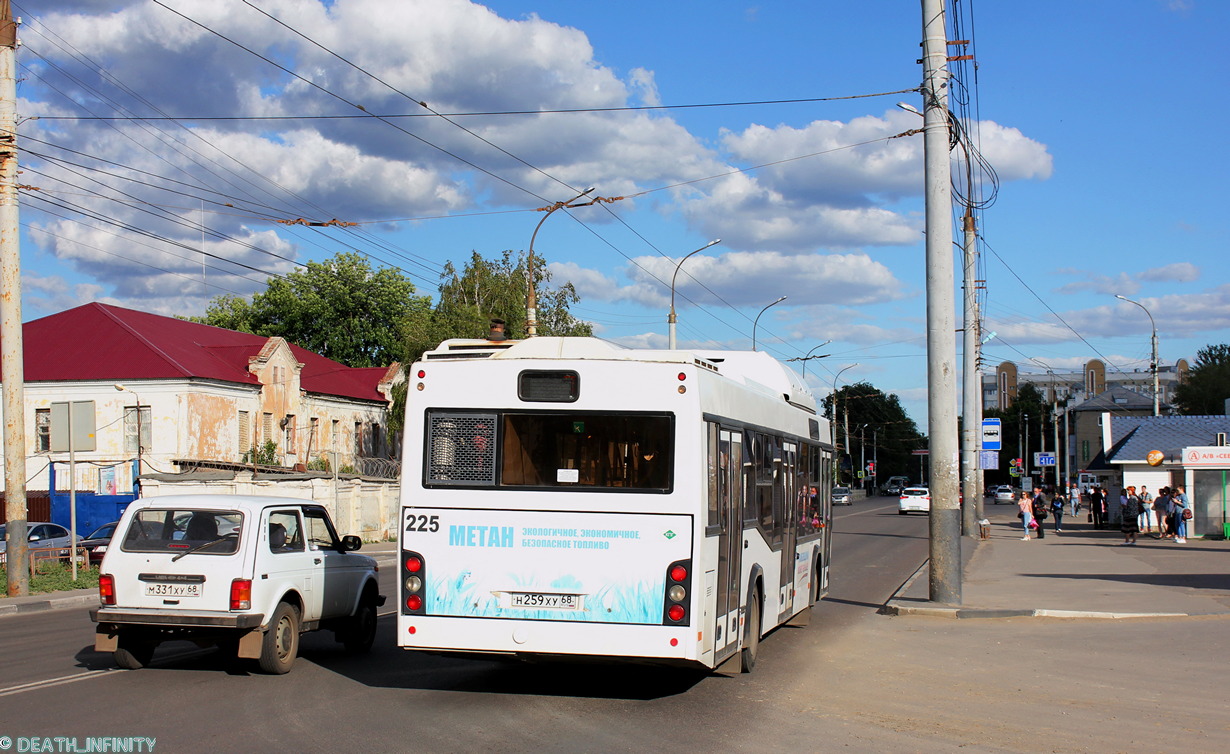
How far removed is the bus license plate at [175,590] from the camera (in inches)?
407

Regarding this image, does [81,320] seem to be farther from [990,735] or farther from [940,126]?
[990,735]

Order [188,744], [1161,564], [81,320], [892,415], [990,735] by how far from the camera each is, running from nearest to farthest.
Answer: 1. [188,744]
2. [990,735]
3. [1161,564]
4. [81,320]
5. [892,415]

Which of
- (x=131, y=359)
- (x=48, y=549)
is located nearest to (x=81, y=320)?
(x=131, y=359)

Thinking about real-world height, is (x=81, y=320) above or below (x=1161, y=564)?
above

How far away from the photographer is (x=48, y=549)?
1087 inches

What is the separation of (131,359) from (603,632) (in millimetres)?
39331

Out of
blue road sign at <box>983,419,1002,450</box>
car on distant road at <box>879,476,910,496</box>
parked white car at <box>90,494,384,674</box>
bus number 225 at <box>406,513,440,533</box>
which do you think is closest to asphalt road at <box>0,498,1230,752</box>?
parked white car at <box>90,494,384,674</box>

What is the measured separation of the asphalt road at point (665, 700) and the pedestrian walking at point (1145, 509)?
27.5 metres

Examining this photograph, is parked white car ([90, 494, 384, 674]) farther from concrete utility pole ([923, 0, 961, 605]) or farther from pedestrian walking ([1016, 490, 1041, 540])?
pedestrian walking ([1016, 490, 1041, 540])

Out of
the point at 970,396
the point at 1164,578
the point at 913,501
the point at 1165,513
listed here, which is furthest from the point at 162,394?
the point at 913,501

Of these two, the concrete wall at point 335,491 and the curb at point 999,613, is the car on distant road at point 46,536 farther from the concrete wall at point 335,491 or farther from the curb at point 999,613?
the curb at point 999,613

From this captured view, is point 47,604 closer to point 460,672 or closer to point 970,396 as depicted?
point 460,672

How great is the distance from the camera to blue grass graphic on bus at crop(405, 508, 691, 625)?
894 centimetres

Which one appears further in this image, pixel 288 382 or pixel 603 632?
pixel 288 382
